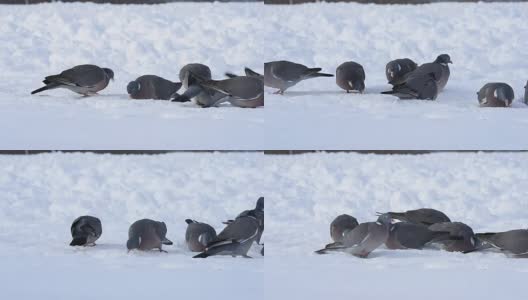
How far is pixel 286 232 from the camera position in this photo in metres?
1.82

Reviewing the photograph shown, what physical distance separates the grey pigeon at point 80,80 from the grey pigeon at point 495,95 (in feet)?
2.15

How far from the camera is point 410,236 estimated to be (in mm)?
1689

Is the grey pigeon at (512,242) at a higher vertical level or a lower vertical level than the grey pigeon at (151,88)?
lower

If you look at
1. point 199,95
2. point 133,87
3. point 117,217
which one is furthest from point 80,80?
point 117,217

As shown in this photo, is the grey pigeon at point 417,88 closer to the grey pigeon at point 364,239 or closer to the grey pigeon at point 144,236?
the grey pigeon at point 364,239

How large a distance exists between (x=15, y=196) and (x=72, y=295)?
29.9 inches

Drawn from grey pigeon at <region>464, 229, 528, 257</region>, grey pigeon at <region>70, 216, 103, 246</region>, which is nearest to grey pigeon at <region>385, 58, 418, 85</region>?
grey pigeon at <region>464, 229, 528, 257</region>

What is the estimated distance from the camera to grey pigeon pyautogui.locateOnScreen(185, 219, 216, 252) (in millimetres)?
1661

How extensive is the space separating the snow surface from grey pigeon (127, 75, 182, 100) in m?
0.27

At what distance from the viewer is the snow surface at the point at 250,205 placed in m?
1.50

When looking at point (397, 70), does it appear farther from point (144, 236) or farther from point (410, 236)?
point (144, 236)

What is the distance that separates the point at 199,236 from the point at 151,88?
0.26 metres

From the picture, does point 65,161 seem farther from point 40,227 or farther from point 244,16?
point 244,16

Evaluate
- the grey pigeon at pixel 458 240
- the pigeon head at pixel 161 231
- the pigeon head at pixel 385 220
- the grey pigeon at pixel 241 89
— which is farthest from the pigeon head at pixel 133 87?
the grey pigeon at pixel 458 240
